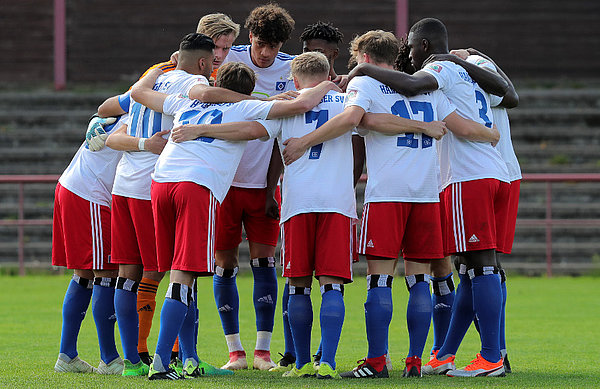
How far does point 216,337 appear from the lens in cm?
806

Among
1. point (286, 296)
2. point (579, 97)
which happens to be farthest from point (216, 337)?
point (579, 97)

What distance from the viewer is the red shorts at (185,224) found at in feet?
17.5


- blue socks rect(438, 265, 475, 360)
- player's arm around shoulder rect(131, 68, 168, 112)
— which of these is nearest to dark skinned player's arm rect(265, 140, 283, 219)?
player's arm around shoulder rect(131, 68, 168, 112)

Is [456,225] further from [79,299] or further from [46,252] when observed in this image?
[46,252]

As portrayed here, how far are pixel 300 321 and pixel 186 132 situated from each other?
1.31 m

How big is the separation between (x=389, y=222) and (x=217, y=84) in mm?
1355

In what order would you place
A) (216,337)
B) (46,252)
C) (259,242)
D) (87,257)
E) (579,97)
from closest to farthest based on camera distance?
(87,257) → (259,242) → (216,337) → (46,252) → (579,97)

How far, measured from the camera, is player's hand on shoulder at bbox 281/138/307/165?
18.4 feet

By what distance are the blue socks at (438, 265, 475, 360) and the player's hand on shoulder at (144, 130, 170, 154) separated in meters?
2.11

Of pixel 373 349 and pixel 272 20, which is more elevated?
pixel 272 20

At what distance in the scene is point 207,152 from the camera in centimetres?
554

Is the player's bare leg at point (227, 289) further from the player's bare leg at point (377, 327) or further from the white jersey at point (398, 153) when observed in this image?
the white jersey at point (398, 153)

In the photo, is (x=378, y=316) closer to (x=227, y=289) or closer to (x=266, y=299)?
(x=266, y=299)

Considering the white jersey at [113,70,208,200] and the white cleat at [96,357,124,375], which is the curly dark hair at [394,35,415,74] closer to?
the white jersey at [113,70,208,200]
